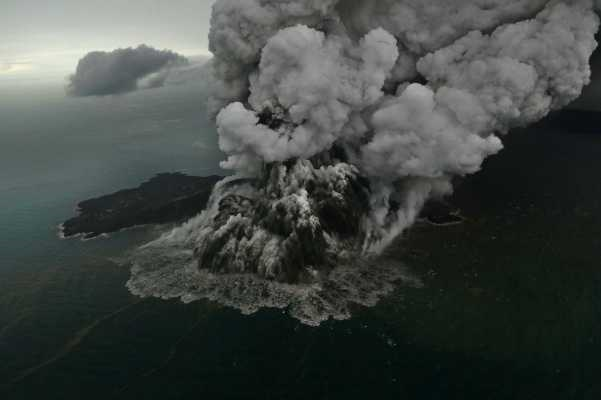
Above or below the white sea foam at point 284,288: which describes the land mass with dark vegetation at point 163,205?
above

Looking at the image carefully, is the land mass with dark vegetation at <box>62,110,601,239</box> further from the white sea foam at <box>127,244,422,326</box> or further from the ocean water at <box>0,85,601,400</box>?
Answer: the white sea foam at <box>127,244,422,326</box>

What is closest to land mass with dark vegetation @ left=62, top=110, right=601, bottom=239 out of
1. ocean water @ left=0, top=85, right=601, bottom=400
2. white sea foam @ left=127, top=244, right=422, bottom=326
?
ocean water @ left=0, top=85, right=601, bottom=400

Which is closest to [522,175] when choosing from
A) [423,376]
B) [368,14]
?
[368,14]

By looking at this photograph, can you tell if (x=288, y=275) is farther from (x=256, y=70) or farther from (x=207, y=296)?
(x=256, y=70)

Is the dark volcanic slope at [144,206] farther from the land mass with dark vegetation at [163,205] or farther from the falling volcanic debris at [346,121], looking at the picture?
the falling volcanic debris at [346,121]

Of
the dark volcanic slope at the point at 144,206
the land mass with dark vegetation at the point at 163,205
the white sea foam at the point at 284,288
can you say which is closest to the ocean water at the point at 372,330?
the white sea foam at the point at 284,288

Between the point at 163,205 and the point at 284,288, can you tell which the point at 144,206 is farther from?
the point at 284,288

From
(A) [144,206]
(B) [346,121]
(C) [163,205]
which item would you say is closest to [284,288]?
(B) [346,121]
